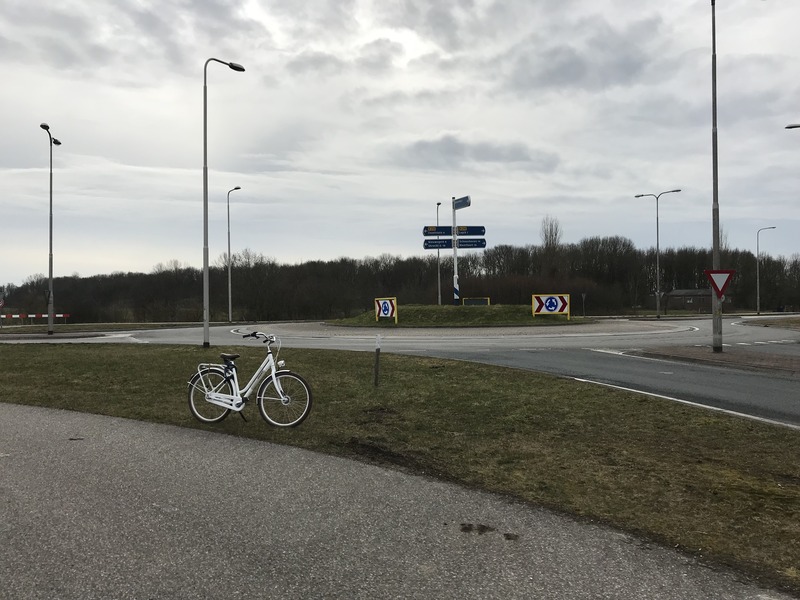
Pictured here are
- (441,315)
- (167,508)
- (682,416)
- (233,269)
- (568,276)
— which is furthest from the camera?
(568,276)

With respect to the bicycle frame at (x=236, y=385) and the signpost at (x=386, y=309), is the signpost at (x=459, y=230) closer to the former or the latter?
the signpost at (x=386, y=309)

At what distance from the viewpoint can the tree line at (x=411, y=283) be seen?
75.8 meters

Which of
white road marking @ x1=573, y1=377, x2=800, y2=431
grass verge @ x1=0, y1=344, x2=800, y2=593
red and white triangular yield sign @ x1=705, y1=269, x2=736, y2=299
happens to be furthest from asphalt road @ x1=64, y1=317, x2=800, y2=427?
red and white triangular yield sign @ x1=705, y1=269, x2=736, y2=299

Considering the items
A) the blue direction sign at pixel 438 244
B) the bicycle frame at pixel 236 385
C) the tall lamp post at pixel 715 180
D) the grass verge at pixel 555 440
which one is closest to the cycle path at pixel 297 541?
the grass verge at pixel 555 440

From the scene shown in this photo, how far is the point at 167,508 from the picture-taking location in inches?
179

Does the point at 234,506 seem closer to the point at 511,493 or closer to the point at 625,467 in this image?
the point at 511,493

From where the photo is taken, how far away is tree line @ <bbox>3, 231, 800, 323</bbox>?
7575 centimetres

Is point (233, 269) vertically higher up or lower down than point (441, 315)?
higher up

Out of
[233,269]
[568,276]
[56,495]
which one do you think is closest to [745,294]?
[568,276]

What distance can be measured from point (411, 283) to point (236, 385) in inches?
3835

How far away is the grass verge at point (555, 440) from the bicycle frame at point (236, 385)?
1.07ft

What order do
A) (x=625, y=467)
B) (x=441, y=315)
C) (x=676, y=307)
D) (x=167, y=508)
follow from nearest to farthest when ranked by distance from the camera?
(x=167, y=508)
(x=625, y=467)
(x=441, y=315)
(x=676, y=307)

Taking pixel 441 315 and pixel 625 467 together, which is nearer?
pixel 625 467

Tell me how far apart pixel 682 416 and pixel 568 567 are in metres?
5.30
